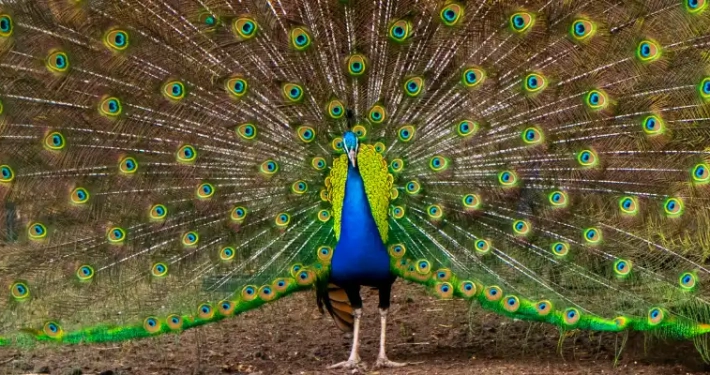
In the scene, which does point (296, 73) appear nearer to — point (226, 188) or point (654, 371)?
point (226, 188)

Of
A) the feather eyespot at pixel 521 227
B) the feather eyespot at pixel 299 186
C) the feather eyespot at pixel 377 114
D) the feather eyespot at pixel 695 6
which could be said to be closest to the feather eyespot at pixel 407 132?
the feather eyespot at pixel 377 114

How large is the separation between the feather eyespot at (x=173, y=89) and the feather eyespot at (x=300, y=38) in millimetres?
631

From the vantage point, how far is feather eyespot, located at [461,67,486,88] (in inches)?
198

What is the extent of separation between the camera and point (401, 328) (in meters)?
6.56

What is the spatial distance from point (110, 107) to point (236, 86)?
664 mm

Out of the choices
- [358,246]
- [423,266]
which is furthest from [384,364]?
[358,246]

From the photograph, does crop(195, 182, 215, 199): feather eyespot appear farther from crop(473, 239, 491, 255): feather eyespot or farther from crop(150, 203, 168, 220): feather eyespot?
crop(473, 239, 491, 255): feather eyespot

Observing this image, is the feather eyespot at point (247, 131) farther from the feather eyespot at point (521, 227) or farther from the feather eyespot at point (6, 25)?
the feather eyespot at point (521, 227)

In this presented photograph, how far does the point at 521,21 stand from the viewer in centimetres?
488

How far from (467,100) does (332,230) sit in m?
1.01

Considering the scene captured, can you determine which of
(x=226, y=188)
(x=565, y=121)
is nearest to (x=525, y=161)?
(x=565, y=121)

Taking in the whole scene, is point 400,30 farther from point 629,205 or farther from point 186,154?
point 629,205

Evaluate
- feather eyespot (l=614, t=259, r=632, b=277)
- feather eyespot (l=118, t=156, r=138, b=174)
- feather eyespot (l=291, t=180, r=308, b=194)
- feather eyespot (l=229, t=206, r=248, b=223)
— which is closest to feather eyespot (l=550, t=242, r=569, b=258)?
feather eyespot (l=614, t=259, r=632, b=277)

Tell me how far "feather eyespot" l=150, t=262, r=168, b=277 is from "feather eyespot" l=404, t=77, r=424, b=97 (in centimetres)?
161
